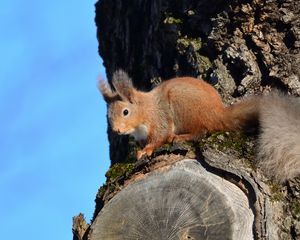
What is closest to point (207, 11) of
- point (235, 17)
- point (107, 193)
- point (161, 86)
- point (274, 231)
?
point (235, 17)

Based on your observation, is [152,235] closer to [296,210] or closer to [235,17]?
[296,210]

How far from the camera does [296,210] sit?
3770 millimetres

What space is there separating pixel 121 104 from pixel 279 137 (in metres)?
1.21

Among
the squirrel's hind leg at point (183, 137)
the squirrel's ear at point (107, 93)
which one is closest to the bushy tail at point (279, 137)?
the squirrel's hind leg at point (183, 137)

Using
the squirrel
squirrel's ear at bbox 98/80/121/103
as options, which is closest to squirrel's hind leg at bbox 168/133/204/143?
the squirrel

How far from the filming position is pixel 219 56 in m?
4.74

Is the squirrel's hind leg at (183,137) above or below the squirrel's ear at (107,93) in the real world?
below

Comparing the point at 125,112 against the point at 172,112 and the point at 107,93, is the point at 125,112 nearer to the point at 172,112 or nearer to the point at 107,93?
the point at 107,93

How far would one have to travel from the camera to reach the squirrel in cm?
398

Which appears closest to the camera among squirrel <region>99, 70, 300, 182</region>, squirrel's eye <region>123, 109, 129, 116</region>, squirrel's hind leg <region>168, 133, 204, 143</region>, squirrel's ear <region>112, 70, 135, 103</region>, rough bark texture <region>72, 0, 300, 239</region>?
rough bark texture <region>72, 0, 300, 239</region>

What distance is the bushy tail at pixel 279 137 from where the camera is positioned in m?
3.87

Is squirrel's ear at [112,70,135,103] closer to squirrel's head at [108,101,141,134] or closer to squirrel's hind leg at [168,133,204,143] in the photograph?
squirrel's head at [108,101,141,134]

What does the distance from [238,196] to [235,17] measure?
1394 mm

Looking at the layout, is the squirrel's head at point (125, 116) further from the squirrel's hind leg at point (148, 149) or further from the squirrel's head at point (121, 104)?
the squirrel's hind leg at point (148, 149)
